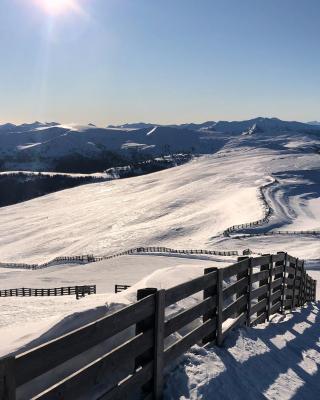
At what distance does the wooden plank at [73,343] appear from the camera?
13.2 ft

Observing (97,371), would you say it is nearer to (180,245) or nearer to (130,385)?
(130,385)

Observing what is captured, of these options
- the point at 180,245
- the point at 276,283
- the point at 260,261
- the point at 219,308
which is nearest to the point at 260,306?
the point at 260,261

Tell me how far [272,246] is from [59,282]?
976 inches

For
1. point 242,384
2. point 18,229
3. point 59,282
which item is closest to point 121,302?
point 242,384

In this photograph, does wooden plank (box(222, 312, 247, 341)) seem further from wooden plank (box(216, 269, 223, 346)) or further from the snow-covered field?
wooden plank (box(216, 269, 223, 346))

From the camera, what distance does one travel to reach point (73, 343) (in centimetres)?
456

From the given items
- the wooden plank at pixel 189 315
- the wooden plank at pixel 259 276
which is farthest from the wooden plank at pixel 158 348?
the wooden plank at pixel 259 276

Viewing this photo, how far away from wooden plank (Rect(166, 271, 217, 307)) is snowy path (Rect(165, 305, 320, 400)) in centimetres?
93

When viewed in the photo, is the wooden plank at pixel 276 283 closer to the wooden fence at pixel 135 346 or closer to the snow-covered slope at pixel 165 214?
the wooden fence at pixel 135 346

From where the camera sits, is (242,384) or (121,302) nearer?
(242,384)

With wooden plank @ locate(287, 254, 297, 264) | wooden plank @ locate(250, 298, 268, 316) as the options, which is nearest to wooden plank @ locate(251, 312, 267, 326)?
wooden plank @ locate(250, 298, 268, 316)

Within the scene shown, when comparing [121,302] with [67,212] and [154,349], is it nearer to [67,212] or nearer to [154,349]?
[154,349]

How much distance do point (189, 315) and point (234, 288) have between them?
6.94 ft

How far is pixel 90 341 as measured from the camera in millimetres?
4793
